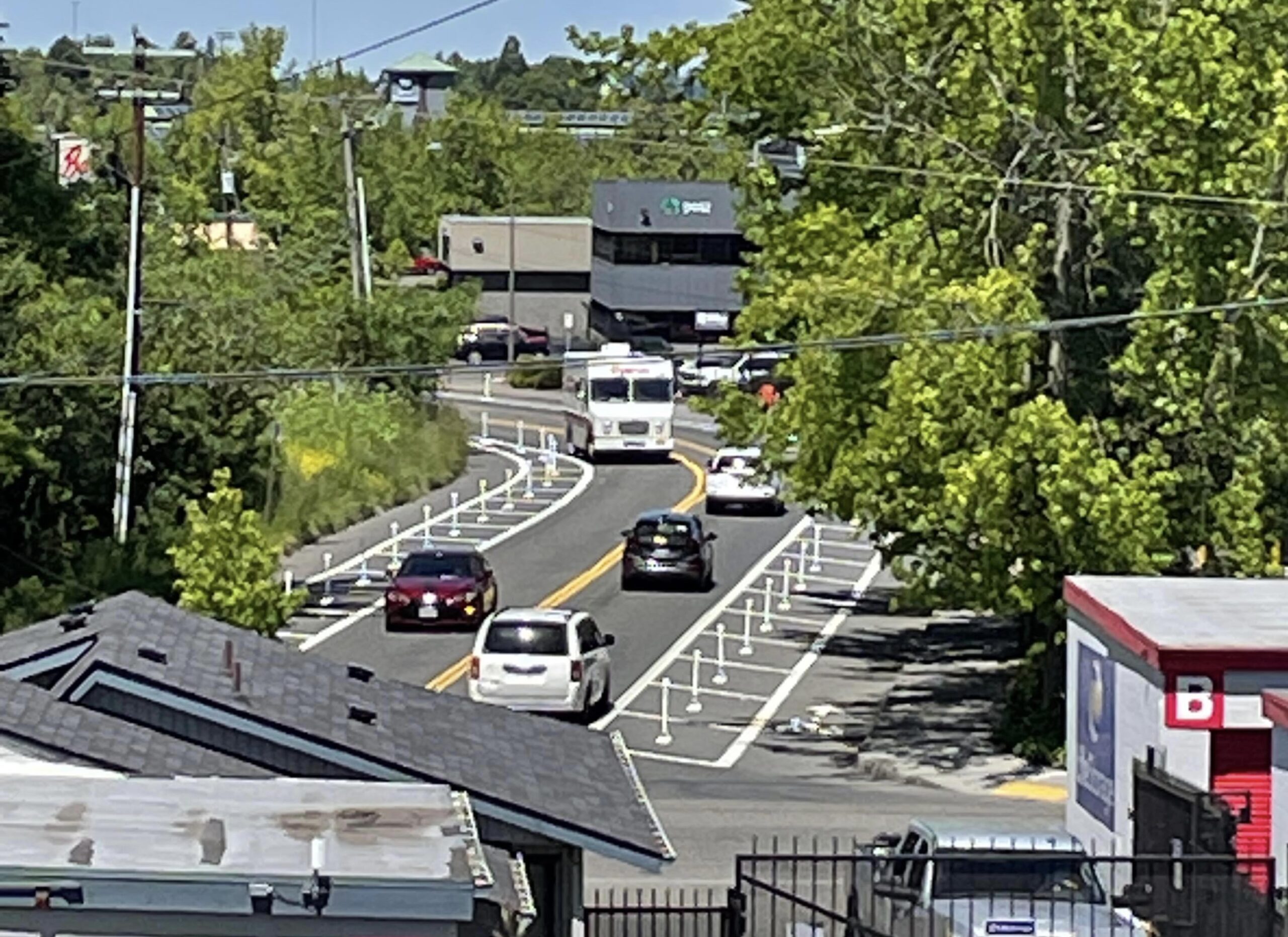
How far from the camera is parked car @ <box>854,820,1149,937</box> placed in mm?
18172

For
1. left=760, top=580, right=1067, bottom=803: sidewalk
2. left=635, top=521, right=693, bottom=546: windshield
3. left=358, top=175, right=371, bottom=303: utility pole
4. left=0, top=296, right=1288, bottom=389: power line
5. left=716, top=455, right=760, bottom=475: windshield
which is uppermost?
left=358, top=175, right=371, bottom=303: utility pole

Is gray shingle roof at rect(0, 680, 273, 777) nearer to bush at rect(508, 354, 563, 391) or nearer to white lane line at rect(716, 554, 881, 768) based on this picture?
white lane line at rect(716, 554, 881, 768)

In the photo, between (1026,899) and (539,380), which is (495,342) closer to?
(539,380)

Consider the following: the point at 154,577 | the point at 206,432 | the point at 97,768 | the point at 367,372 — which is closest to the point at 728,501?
the point at 206,432

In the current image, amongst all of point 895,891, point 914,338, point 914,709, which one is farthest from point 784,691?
point 895,891

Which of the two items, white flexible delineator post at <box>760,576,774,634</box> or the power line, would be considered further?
white flexible delineator post at <box>760,576,774,634</box>

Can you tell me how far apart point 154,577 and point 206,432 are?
24.0ft

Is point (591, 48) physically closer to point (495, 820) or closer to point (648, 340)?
point (495, 820)

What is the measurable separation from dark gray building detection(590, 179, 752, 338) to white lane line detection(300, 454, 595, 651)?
34.6 m

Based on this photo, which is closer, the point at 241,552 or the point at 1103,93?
the point at 1103,93

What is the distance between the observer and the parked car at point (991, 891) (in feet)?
59.6

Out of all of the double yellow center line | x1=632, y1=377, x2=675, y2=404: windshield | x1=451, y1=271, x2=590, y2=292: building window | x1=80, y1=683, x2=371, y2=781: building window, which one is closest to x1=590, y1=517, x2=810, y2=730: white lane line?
the double yellow center line

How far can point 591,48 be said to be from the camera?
125 ft

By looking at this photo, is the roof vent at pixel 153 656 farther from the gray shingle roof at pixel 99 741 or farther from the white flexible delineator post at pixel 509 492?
the white flexible delineator post at pixel 509 492
